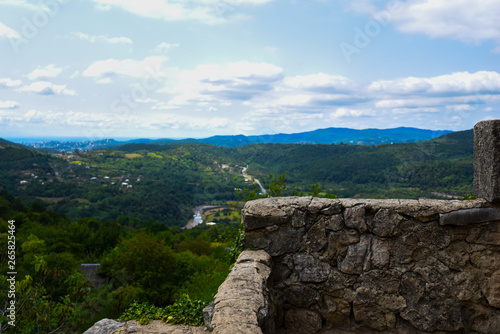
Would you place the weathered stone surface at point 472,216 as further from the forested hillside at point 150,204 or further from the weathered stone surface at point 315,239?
the forested hillside at point 150,204

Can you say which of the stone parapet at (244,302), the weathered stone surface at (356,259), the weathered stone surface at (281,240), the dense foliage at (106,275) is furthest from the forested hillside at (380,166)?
the stone parapet at (244,302)

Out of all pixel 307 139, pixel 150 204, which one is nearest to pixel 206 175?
pixel 150 204

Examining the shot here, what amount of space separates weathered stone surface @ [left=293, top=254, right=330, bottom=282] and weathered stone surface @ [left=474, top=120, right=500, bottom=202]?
81.7 inches

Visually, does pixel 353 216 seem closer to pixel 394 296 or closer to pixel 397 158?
pixel 394 296

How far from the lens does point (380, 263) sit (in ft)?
13.1

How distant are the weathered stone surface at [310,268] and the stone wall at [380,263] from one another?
0.01 meters

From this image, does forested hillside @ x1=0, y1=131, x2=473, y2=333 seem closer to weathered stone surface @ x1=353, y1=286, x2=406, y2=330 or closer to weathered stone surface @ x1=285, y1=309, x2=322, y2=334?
weathered stone surface @ x1=285, y1=309, x2=322, y2=334

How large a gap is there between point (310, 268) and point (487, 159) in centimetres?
239

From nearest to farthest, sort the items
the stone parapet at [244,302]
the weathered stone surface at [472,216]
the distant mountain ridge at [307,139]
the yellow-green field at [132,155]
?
the stone parapet at [244,302] → the weathered stone surface at [472,216] → the yellow-green field at [132,155] → the distant mountain ridge at [307,139]

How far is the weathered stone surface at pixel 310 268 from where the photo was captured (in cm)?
407

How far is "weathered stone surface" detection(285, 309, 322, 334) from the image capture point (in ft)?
13.4

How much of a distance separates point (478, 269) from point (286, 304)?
2.33 metres

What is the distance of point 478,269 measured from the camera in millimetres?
3859

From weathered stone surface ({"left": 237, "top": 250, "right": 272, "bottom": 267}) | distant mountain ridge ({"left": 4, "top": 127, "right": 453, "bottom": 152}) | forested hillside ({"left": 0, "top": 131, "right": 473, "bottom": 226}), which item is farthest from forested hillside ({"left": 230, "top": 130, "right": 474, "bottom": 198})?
distant mountain ridge ({"left": 4, "top": 127, "right": 453, "bottom": 152})
